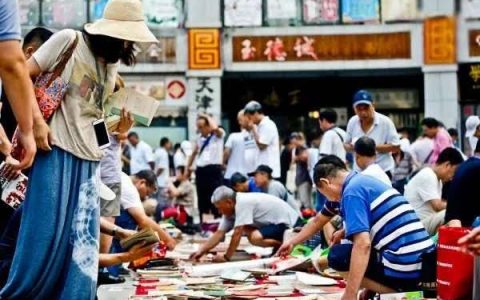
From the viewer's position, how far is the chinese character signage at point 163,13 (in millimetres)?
22219

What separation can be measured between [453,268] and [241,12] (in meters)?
17.4

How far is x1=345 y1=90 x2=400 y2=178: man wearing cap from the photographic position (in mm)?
9133

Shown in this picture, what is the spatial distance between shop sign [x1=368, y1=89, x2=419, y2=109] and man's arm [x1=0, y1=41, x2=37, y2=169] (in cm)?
1999

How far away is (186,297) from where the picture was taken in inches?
241

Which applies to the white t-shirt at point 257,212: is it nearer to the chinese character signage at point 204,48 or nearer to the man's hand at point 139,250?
the man's hand at point 139,250

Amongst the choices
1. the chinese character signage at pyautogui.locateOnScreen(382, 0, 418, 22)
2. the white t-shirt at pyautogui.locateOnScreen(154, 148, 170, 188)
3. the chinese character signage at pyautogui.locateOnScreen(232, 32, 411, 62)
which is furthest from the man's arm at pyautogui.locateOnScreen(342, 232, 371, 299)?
the chinese character signage at pyautogui.locateOnScreen(382, 0, 418, 22)

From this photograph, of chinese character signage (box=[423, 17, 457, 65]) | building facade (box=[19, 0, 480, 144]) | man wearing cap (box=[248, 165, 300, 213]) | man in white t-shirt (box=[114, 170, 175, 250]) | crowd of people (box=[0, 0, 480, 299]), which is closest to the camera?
crowd of people (box=[0, 0, 480, 299])

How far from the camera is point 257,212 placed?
30.0 feet

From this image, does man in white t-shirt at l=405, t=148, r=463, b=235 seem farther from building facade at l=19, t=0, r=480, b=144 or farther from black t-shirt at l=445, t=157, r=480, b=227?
building facade at l=19, t=0, r=480, b=144

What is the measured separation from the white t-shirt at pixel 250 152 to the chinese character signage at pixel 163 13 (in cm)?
1040

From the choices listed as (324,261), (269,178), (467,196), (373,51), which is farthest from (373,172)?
(373,51)

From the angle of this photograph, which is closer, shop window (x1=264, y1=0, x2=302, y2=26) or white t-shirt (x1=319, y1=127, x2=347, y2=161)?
white t-shirt (x1=319, y1=127, x2=347, y2=161)

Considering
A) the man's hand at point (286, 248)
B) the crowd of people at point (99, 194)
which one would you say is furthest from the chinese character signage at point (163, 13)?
the man's hand at point (286, 248)

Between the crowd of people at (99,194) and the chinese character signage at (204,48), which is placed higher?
the chinese character signage at (204,48)
